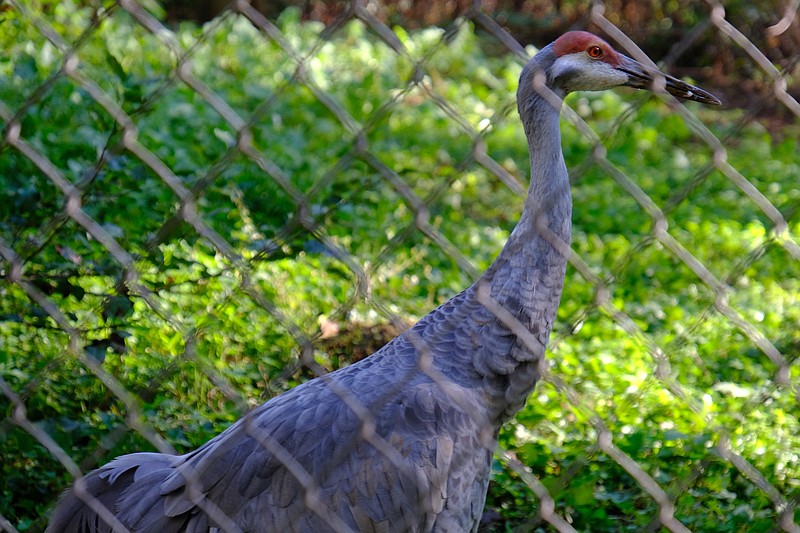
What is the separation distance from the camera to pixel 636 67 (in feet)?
9.16

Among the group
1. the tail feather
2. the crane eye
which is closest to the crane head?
the crane eye

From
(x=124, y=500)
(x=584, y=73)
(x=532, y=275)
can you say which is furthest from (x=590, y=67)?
(x=124, y=500)

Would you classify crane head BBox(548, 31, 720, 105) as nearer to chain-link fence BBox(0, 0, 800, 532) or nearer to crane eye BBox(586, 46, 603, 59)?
crane eye BBox(586, 46, 603, 59)

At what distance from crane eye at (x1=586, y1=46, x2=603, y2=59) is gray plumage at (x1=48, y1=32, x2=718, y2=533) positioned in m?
0.08

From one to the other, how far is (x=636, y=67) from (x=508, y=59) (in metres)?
6.02

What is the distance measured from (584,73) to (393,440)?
1.18 metres

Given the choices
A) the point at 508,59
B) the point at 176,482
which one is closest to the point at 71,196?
the point at 176,482

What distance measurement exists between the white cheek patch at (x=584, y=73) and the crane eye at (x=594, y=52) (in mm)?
12

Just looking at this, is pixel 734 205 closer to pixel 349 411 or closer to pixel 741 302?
pixel 741 302

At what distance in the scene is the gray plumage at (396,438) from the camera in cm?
234

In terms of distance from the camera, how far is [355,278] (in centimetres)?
296

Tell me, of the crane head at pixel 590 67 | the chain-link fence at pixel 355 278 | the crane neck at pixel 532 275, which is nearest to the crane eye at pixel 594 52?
the crane head at pixel 590 67

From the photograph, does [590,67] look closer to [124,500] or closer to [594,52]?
[594,52]

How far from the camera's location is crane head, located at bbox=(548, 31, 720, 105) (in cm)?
271
